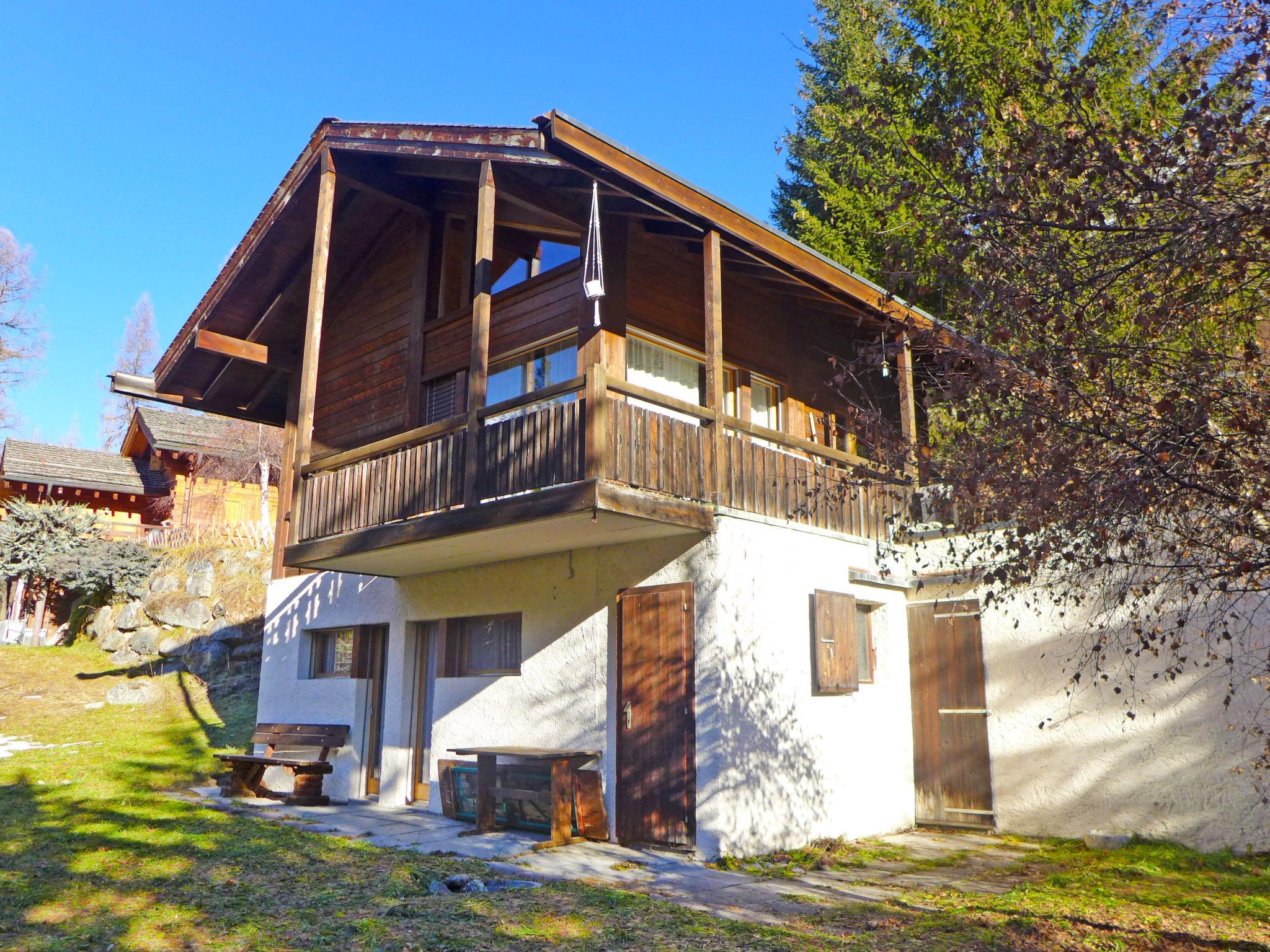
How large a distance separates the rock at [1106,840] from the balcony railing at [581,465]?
11.6 ft

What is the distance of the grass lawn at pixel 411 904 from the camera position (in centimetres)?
557

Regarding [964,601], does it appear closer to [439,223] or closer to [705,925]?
[705,925]

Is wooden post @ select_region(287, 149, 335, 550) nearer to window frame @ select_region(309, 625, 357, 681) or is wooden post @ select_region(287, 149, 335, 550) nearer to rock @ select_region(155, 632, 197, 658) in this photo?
window frame @ select_region(309, 625, 357, 681)

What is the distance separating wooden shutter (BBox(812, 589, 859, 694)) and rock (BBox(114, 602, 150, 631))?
1772 cm

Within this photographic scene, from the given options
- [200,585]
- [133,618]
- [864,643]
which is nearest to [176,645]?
[200,585]

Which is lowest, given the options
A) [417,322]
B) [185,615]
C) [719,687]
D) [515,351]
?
[719,687]

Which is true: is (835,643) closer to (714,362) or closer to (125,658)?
(714,362)

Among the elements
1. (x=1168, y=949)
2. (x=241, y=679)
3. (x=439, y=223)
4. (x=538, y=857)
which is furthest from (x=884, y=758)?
(x=241, y=679)

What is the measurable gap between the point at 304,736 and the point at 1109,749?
28.6 ft

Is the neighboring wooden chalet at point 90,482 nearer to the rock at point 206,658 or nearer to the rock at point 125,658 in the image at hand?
the rock at point 125,658

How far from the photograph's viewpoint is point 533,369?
36.5 ft

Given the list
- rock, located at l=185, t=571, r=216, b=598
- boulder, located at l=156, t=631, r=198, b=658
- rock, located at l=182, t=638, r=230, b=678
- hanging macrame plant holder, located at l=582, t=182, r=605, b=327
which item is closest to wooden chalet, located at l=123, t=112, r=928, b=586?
hanging macrame plant holder, located at l=582, t=182, r=605, b=327

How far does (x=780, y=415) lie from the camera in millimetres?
12328

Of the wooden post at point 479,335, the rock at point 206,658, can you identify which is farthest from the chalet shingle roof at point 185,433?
the wooden post at point 479,335
